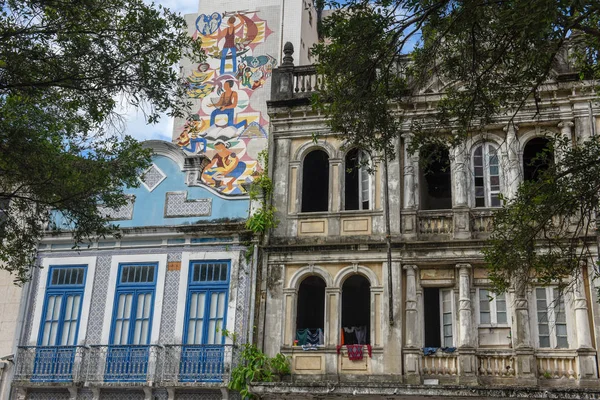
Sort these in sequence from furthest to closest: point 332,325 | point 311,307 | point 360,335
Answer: point 311,307
point 360,335
point 332,325

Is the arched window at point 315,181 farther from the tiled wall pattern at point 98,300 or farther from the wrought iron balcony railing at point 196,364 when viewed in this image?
the tiled wall pattern at point 98,300

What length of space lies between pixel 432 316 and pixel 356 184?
12.2ft

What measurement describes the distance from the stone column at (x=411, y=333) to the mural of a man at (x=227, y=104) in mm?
14431

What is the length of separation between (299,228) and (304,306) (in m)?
1.90

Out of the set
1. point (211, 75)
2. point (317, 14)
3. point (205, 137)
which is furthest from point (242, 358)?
point (317, 14)

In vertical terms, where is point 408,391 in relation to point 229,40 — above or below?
below

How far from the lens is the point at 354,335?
59.0 ft

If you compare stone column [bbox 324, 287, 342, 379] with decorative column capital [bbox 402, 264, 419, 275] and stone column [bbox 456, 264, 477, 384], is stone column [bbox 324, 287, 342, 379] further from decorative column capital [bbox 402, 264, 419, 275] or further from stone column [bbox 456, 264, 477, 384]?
stone column [bbox 456, 264, 477, 384]

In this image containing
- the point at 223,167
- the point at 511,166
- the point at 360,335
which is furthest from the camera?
the point at 223,167

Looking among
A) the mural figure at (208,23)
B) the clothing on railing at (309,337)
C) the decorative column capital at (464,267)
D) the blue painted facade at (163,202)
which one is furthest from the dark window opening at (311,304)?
the mural figure at (208,23)

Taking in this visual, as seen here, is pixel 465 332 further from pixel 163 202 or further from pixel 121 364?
pixel 163 202

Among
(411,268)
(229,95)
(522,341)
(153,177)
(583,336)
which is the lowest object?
(522,341)

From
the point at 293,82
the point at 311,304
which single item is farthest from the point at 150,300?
the point at 293,82

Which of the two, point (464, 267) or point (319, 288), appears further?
point (319, 288)
